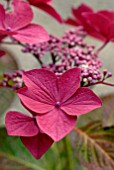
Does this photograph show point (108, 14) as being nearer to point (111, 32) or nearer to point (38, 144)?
point (111, 32)

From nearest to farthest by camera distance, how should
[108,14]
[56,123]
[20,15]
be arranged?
[56,123] → [20,15] → [108,14]

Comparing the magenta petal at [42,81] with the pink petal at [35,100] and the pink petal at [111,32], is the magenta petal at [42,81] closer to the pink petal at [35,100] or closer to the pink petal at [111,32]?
the pink petal at [35,100]

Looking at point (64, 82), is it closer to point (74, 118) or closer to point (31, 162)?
point (74, 118)

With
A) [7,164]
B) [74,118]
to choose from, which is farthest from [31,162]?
[74,118]

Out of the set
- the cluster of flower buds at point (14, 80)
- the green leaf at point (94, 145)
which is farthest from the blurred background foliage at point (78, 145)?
the cluster of flower buds at point (14, 80)

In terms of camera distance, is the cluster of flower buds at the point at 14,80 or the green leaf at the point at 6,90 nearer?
the cluster of flower buds at the point at 14,80

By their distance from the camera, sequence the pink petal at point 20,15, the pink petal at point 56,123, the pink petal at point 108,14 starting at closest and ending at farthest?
the pink petal at point 56,123 → the pink petal at point 20,15 → the pink petal at point 108,14

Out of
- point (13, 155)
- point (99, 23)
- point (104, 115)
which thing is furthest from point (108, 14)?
point (13, 155)
